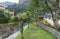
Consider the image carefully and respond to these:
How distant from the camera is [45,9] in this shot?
14430mm

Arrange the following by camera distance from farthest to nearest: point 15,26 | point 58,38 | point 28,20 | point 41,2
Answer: point 28,20
point 15,26
point 41,2
point 58,38

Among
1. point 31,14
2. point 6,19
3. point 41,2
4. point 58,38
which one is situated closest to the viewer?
point 58,38

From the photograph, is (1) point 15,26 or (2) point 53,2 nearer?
(2) point 53,2

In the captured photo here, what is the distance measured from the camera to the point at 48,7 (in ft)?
45.6

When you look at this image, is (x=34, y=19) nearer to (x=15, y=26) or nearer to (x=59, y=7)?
(x=15, y=26)

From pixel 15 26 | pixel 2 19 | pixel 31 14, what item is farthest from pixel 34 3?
pixel 2 19

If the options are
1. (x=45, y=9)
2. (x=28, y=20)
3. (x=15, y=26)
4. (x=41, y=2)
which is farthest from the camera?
(x=28, y=20)

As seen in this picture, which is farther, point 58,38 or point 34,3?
point 34,3

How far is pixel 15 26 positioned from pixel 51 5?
7.68m

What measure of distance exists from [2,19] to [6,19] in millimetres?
903

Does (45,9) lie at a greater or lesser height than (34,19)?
greater

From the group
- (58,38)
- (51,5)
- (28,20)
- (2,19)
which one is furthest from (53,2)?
(2,19)

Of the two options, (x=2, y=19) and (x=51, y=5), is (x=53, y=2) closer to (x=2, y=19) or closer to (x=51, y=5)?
(x=51, y=5)

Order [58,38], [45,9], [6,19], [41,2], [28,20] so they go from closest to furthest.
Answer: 1. [58,38]
2. [41,2]
3. [45,9]
4. [28,20]
5. [6,19]
